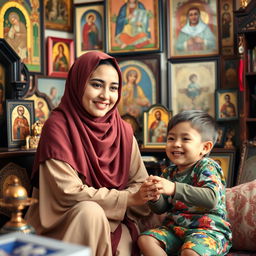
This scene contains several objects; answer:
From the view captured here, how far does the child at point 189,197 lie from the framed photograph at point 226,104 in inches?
82.2

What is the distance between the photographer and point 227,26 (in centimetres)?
446

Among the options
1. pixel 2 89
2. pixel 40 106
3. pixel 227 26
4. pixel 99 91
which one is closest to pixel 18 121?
pixel 2 89

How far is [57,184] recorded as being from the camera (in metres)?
2.12

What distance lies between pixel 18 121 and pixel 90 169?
109cm

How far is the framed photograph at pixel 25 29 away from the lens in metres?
4.37

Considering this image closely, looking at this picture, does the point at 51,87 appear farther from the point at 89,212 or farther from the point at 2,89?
the point at 89,212

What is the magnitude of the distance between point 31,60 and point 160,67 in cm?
127

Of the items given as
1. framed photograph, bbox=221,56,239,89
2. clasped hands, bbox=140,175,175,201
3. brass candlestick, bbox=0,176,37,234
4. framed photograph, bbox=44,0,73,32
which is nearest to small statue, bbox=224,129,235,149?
framed photograph, bbox=221,56,239,89

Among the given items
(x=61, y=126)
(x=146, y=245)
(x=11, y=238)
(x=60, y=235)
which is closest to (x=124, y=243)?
(x=146, y=245)

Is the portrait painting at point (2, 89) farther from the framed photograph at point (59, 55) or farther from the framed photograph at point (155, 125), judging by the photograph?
the framed photograph at point (155, 125)

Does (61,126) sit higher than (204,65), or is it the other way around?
(204,65)

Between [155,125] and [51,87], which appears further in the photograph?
[51,87]

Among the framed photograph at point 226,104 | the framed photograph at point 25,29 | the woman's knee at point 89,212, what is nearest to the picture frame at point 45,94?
the framed photograph at point 25,29

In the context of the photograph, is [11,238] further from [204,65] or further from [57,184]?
[204,65]
